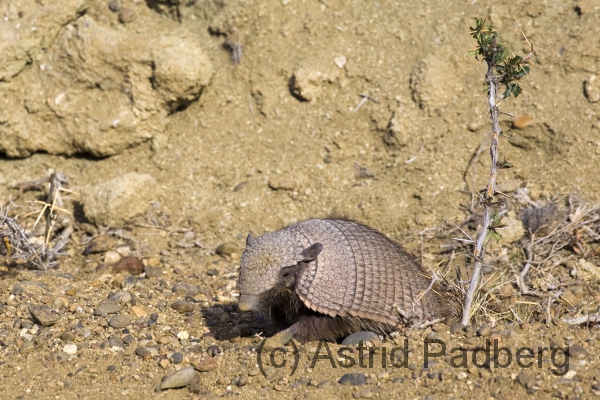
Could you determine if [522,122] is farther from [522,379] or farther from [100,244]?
[100,244]

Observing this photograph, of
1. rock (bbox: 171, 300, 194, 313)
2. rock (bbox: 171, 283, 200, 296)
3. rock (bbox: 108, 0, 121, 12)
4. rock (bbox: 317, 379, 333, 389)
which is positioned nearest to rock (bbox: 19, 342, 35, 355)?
rock (bbox: 171, 300, 194, 313)

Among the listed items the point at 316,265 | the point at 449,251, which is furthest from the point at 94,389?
the point at 449,251

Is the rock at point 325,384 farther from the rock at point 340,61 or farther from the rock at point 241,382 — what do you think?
the rock at point 340,61

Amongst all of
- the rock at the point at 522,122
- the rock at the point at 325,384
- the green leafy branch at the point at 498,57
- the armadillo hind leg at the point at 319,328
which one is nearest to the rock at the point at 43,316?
the armadillo hind leg at the point at 319,328

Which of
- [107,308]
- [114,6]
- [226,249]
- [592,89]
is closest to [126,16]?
[114,6]

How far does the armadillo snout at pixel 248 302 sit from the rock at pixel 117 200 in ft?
8.77

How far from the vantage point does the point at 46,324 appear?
5.06 m

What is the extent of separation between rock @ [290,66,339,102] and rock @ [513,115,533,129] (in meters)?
1.98

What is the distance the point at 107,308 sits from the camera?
5.36m

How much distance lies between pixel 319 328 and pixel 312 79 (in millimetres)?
3413

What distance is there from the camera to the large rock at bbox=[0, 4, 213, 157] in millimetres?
7391

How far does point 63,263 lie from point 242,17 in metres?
3.40

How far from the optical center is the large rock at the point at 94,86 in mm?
7391

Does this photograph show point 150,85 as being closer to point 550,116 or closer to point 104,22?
point 104,22
